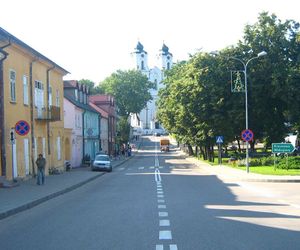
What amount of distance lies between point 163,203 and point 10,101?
1283cm

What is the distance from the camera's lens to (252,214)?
13586mm

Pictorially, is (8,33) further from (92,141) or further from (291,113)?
(92,141)

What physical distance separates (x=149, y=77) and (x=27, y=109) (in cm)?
13311

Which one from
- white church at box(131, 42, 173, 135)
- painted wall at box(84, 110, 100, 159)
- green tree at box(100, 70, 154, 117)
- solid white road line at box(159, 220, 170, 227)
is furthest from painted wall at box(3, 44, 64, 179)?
white church at box(131, 42, 173, 135)

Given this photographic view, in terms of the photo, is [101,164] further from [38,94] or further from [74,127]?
[38,94]

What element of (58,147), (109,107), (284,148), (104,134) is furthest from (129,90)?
(284,148)

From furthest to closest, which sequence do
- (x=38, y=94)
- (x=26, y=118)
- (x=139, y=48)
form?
(x=139, y=48) < (x=38, y=94) < (x=26, y=118)

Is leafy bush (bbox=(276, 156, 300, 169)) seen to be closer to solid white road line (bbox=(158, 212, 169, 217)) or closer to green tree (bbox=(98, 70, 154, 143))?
solid white road line (bbox=(158, 212, 169, 217))

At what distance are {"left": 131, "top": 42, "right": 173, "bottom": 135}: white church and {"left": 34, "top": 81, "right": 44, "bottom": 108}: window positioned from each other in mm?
123251

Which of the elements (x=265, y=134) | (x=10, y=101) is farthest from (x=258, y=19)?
(x=10, y=101)

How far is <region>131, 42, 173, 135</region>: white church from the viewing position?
6353 inches

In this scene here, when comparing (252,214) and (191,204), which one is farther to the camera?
(191,204)

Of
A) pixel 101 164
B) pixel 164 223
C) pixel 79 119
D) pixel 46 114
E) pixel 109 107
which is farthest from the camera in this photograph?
pixel 109 107

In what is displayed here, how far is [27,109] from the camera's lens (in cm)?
2994
